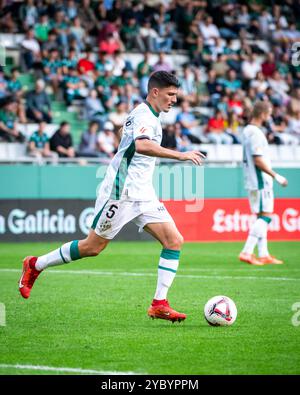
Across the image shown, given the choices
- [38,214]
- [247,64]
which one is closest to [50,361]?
[38,214]

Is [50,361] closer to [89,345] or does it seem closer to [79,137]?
[89,345]

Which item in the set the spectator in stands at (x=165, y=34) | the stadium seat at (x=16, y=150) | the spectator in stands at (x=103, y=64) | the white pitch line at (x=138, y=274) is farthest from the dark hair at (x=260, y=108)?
the spectator in stands at (x=165, y=34)

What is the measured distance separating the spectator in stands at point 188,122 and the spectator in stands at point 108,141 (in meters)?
2.24

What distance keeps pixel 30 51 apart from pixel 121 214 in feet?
49.0

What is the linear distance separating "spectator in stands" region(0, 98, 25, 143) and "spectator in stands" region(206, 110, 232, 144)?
17.6 feet

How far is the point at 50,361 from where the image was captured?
23.0 ft

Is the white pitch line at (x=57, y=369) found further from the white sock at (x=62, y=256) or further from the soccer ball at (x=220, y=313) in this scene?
the white sock at (x=62, y=256)

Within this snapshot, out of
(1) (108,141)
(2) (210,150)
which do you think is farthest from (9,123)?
(2) (210,150)

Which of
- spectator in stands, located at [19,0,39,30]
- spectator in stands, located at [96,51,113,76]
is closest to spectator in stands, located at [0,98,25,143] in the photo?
spectator in stands, located at [96,51,113,76]

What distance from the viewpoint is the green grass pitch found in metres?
7.02

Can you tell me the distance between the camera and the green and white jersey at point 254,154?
15750 millimetres

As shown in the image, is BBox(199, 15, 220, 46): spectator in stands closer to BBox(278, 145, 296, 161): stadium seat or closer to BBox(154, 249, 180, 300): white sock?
BBox(278, 145, 296, 161): stadium seat
